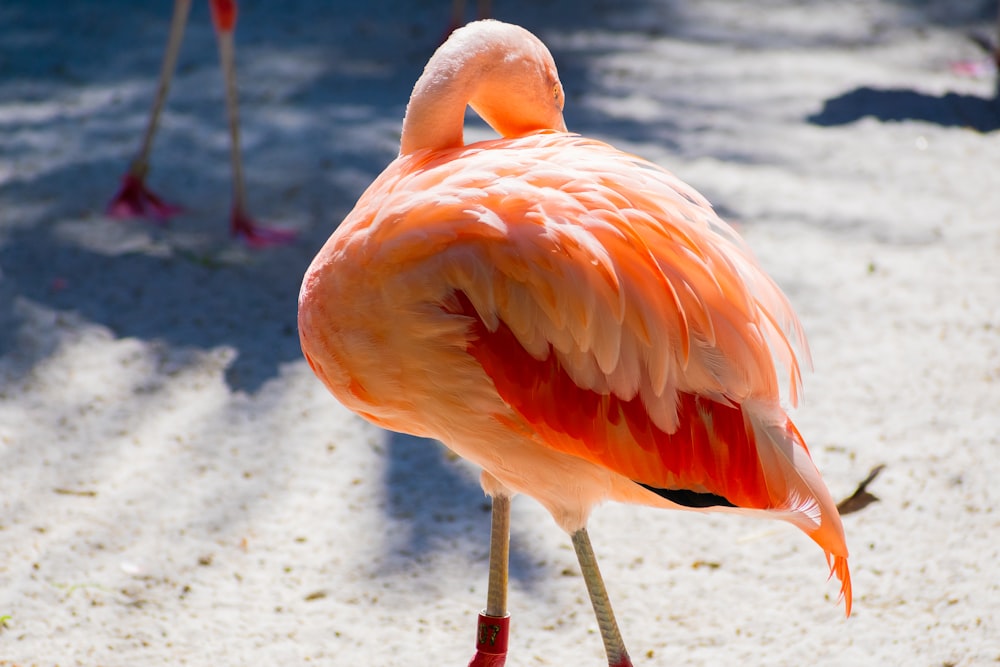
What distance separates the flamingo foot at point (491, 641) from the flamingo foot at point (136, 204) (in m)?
2.61

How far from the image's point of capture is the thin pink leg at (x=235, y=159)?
3748 millimetres

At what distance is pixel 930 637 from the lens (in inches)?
79.1

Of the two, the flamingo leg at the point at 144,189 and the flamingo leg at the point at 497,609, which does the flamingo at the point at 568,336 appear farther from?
the flamingo leg at the point at 144,189

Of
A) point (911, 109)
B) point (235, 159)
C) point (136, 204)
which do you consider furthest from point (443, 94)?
point (911, 109)

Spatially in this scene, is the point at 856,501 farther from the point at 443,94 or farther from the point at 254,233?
the point at 254,233

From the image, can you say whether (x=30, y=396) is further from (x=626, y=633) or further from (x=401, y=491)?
(x=626, y=633)

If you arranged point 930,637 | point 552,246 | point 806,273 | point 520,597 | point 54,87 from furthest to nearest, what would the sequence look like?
point 54,87 → point 806,273 → point 520,597 → point 930,637 → point 552,246

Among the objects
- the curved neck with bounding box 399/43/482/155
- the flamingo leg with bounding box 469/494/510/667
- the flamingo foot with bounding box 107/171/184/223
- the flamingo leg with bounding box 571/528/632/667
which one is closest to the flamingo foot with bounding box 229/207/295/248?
the flamingo foot with bounding box 107/171/184/223

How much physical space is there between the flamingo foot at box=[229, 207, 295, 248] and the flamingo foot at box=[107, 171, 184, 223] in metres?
0.32

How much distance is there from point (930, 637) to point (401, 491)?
126 centimetres

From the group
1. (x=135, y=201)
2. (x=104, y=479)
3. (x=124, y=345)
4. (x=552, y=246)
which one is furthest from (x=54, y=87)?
(x=552, y=246)

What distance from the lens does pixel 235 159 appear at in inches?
147

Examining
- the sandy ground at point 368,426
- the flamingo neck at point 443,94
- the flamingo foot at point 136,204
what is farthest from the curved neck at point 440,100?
the flamingo foot at point 136,204

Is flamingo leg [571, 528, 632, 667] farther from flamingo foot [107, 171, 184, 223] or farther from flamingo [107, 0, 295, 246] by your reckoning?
flamingo foot [107, 171, 184, 223]
